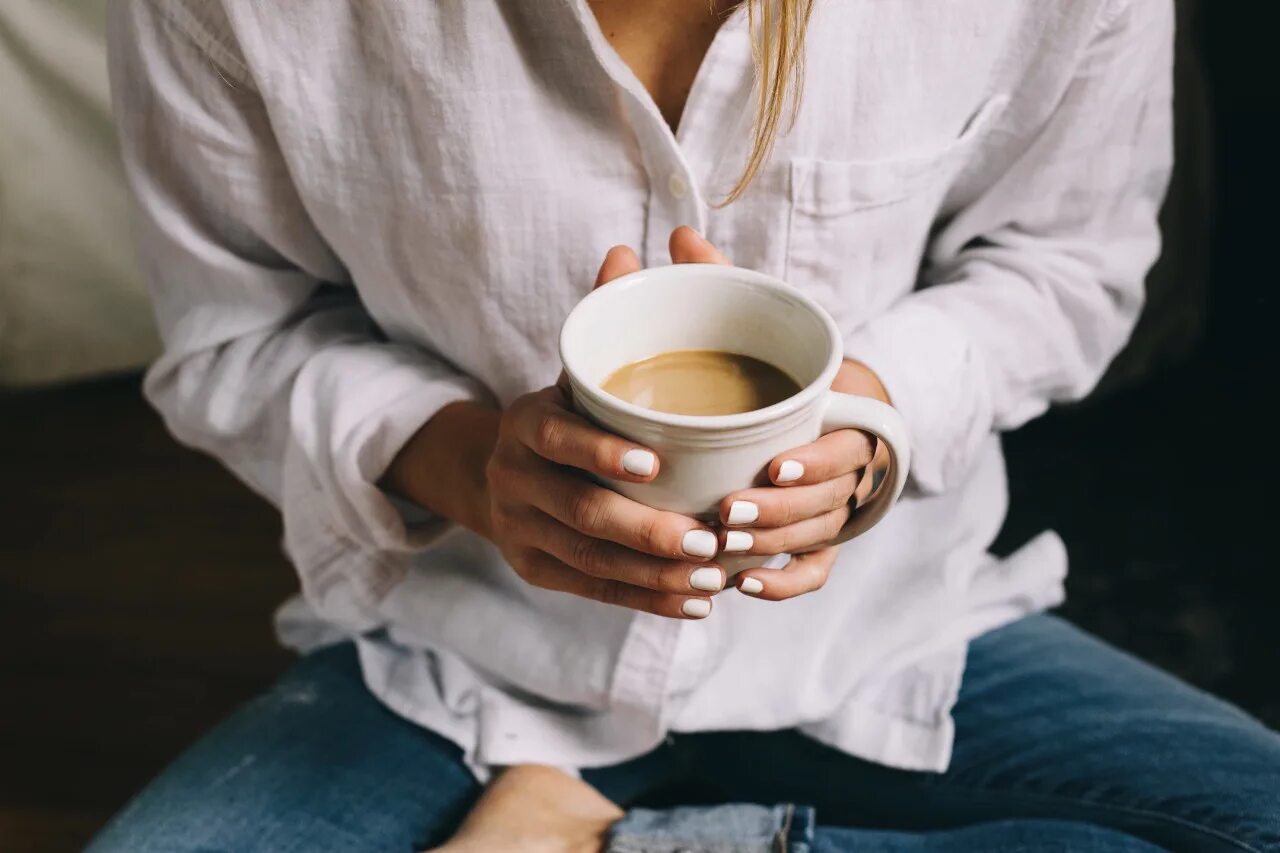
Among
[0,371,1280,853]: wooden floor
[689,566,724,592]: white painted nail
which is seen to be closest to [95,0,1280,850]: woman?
[689,566,724,592]: white painted nail

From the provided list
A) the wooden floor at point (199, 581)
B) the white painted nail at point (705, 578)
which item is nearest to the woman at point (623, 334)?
the white painted nail at point (705, 578)

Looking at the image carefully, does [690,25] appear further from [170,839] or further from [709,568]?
[170,839]

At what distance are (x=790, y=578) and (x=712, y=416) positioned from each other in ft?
0.43

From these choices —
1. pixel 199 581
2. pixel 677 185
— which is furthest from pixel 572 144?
pixel 199 581

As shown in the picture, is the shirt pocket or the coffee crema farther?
the shirt pocket

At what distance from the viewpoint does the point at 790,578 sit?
1.86 feet

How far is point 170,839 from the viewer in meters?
0.74

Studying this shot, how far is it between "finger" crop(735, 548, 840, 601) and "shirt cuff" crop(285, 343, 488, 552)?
257mm

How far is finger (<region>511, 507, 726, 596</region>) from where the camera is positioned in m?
0.52

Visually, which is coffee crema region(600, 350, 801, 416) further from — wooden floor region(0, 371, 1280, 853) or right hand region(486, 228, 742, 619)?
wooden floor region(0, 371, 1280, 853)

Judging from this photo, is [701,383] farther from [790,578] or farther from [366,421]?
[366,421]

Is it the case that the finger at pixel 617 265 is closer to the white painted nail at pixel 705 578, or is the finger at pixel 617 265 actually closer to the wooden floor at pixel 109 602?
the white painted nail at pixel 705 578

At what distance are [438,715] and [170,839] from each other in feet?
0.62

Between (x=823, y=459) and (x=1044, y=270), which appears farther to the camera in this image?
(x=1044, y=270)
